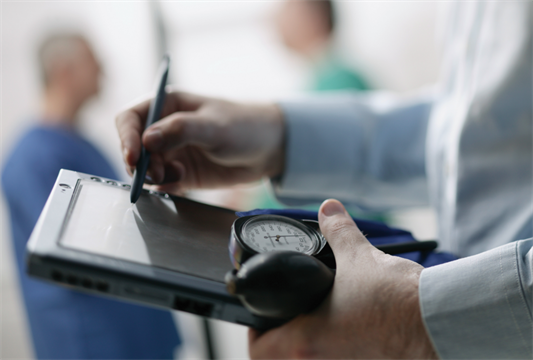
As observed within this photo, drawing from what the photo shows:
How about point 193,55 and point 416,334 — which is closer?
point 416,334

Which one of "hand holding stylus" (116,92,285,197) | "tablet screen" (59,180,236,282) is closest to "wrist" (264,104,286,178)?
"hand holding stylus" (116,92,285,197)

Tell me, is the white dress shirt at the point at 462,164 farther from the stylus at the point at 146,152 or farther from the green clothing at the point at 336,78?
the green clothing at the point at 336,78

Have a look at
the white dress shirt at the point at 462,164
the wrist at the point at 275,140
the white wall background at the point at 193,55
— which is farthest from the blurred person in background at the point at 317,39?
the wrist at the point at 275,140

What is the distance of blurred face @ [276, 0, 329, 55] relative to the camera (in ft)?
4.94

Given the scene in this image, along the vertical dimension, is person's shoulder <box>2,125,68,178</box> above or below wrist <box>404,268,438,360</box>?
below

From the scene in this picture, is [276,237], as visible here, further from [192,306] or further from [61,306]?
[61,306]

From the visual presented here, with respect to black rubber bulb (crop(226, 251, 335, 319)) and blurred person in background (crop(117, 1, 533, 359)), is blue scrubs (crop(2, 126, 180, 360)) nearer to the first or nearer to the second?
blurred person in background (crop(117, 1, 533, 359))

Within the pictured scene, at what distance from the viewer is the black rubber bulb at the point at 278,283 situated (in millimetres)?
286

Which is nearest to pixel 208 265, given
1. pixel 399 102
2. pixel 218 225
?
pixel 218 225

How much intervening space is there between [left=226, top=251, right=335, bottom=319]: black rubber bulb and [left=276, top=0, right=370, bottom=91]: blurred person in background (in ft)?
3.91

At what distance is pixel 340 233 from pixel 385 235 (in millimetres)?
130

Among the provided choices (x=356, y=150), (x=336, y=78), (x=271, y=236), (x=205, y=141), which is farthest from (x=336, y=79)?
(x=271, y=236)

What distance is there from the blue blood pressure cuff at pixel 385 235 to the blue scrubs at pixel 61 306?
2.77 ft

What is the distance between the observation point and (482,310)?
31 cm
